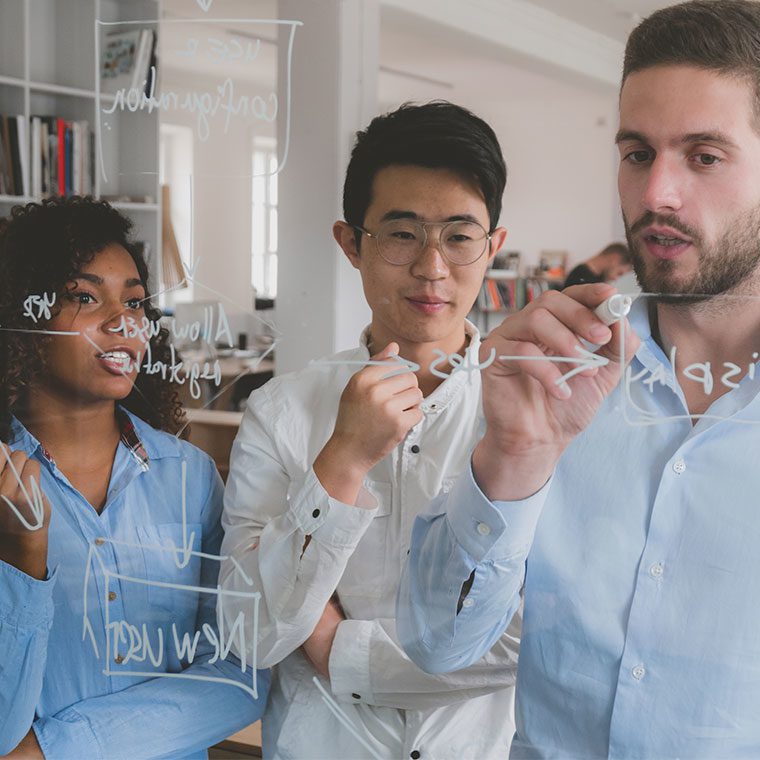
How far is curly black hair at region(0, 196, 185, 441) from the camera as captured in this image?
1.16m

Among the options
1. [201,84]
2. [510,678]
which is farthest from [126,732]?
[201,84]

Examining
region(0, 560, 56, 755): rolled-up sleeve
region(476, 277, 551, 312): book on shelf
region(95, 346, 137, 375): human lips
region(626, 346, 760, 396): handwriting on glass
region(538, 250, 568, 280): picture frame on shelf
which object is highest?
region(538, 250, 568, 280): picture frame on shelf

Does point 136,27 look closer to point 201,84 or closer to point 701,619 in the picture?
point 201,84

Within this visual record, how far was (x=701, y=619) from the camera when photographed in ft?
2.76

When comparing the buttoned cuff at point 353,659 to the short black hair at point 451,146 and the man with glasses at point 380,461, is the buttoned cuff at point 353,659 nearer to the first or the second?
the man with glasses at point 380,461

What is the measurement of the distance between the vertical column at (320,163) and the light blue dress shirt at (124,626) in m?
0.25

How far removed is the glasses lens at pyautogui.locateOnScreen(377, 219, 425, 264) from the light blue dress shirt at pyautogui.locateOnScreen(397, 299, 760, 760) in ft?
0.79

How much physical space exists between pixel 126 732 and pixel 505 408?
27.0 inches

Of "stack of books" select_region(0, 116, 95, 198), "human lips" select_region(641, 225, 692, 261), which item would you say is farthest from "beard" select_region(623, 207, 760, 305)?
"stack of books" select_region(0, 116, 95, 198)

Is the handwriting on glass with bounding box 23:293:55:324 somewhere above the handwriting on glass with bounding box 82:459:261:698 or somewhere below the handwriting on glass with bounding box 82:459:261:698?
above

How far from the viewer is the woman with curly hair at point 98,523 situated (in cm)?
116

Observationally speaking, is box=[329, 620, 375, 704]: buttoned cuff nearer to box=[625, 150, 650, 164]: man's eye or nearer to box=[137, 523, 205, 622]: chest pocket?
box=[137, 523, 205, 622]: chest pocket

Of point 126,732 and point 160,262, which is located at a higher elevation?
point 160,262

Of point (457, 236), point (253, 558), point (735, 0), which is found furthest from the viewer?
point (253, 558)
